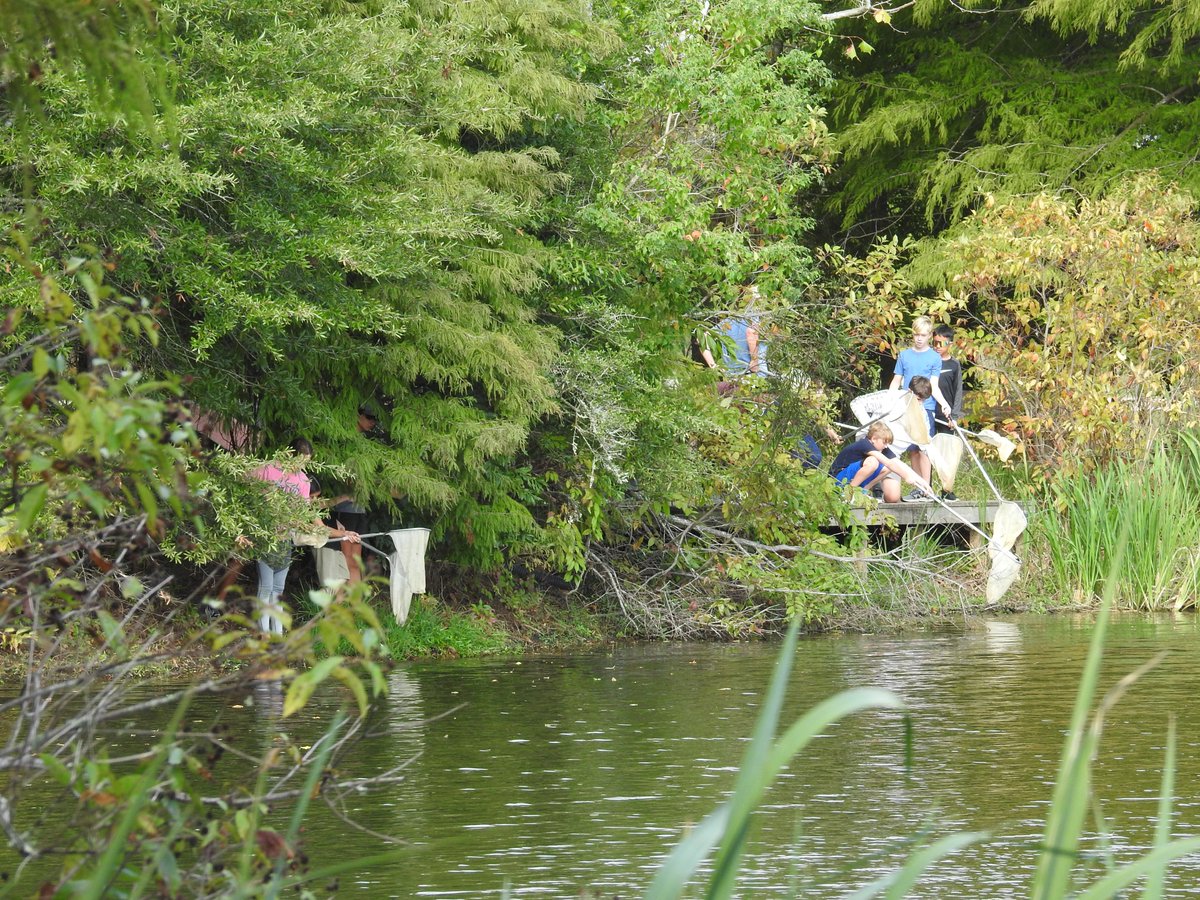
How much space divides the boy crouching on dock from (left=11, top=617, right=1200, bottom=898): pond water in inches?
134

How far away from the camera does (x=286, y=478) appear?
517 inches

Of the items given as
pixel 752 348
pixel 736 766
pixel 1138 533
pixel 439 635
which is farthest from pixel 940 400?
pixel 736 766

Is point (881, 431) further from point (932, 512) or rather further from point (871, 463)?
point (932, 512)

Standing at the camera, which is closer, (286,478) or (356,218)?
(356,218)

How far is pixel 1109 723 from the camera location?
1012 centimetres

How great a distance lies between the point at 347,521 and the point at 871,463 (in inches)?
196

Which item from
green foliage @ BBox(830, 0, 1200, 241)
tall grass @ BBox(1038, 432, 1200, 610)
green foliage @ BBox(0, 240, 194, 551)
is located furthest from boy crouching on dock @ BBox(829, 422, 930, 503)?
green foliage @ BBox(0, 240, 194, 551)

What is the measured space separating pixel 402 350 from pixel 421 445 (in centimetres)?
75

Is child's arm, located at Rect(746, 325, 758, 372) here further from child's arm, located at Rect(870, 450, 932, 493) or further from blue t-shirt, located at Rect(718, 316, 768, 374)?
child's arm, located at Rect(870, 450, 932, 493)

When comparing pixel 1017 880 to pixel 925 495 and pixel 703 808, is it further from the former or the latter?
pixel 925 495

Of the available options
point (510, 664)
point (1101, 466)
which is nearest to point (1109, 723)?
point (510, 664)

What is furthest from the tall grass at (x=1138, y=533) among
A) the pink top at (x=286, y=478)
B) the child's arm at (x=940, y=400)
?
the pink top at (x=286, y=478)

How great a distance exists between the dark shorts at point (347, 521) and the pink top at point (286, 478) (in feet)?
4.46

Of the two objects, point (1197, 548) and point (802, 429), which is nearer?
point (802, 429)
